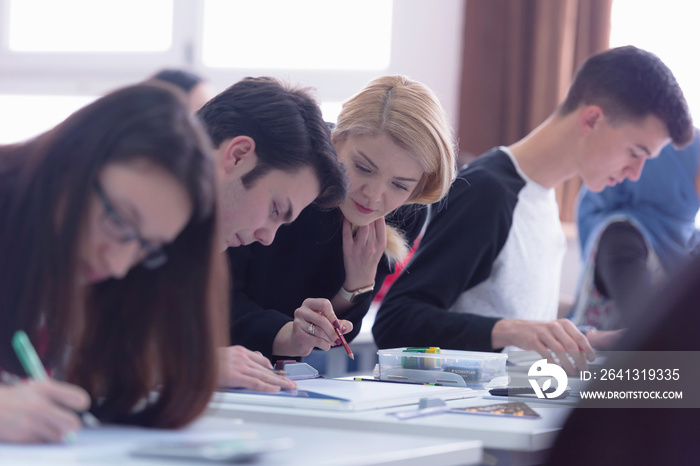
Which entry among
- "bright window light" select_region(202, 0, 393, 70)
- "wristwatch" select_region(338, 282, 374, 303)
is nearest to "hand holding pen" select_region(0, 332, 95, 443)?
"wristwatch" select_region(338, 282, 374, 303)

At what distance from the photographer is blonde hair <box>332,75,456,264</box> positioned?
186 centimetres

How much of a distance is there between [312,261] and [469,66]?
2664 millimetres

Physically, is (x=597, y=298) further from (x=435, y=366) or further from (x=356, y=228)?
(x=435, y=366)

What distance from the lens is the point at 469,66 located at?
4.38 meters

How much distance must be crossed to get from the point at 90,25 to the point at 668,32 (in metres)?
3.14

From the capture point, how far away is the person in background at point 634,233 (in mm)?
2566

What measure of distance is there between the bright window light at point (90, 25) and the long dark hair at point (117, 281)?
382 cm

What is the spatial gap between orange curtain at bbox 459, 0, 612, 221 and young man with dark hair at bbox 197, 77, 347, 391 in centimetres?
264

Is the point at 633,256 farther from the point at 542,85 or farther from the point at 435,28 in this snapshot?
the point at 435,28

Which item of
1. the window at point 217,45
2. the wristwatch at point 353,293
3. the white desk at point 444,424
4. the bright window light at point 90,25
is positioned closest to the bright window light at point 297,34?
the window at point 217,45

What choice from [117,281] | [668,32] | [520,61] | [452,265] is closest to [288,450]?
[117,281]

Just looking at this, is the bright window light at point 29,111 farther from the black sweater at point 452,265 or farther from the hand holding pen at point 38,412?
the hand holding pen at point 38,412

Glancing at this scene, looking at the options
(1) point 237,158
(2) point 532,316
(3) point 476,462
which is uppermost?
(1) point 237,158

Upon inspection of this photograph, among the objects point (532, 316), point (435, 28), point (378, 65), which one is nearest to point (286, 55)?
point (378, 65)
